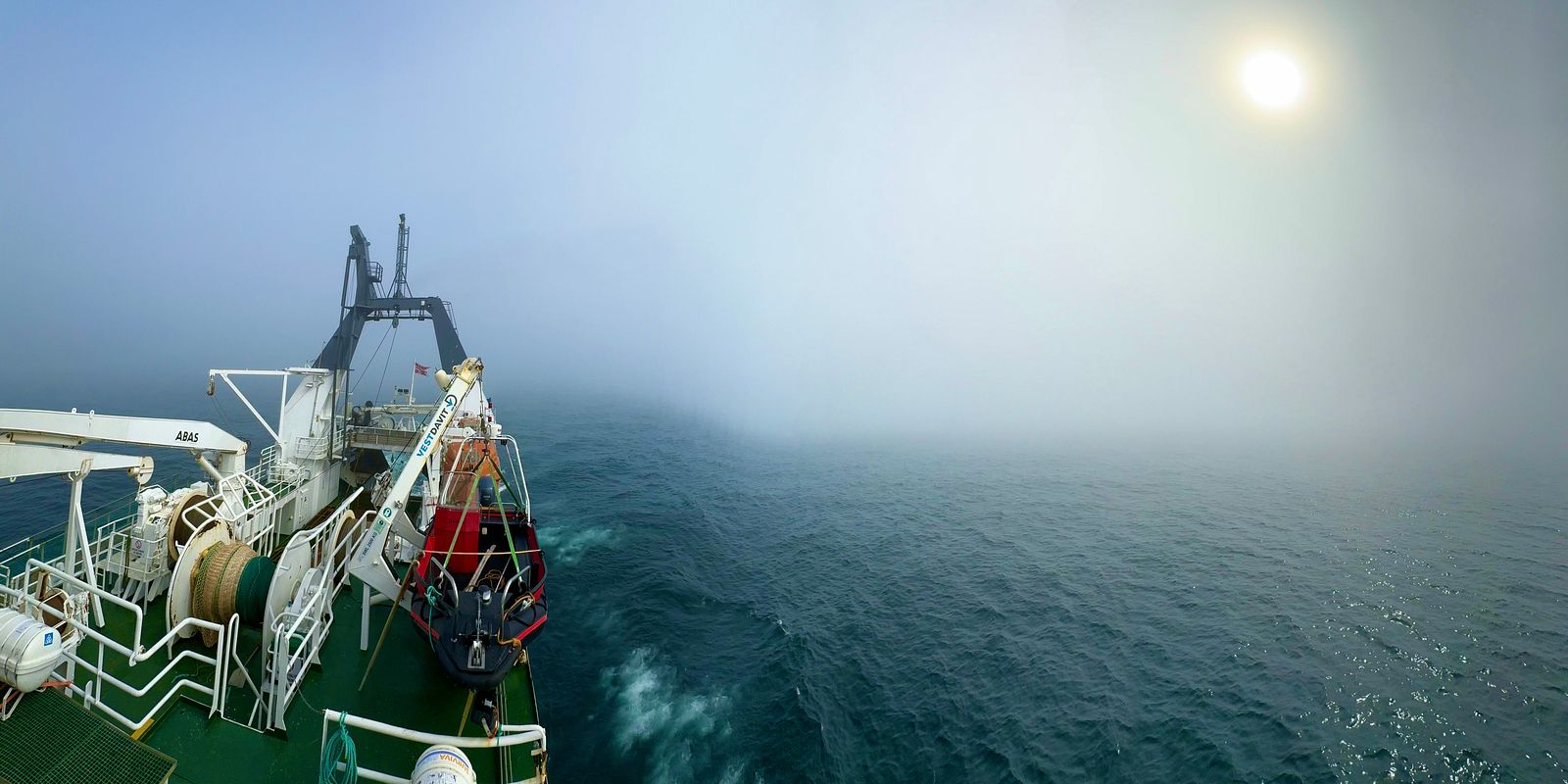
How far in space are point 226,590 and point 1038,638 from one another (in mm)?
25939

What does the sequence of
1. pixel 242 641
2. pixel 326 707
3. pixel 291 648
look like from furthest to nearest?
1. pixel 242 641
2. pixel 291 648
3. pixel 326 707

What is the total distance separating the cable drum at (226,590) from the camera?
42.7 ft

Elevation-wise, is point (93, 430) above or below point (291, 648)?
above

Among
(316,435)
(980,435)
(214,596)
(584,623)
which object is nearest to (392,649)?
(214,596)

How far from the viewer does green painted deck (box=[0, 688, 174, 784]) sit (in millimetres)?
7207

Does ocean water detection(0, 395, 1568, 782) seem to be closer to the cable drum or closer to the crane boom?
the cable drum

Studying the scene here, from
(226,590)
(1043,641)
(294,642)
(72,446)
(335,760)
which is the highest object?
(72,446)

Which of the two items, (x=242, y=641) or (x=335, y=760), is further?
(x=242, y=641)

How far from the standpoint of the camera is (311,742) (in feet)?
34.2

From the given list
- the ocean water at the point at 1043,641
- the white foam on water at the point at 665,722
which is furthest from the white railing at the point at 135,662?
the white foam on water at the point at 665,722

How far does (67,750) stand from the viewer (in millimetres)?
7480

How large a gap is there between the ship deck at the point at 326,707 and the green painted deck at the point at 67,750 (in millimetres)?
1520

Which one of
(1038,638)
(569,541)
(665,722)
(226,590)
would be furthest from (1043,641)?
(226,590)

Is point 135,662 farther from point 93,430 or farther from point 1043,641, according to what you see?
point 1043,641
